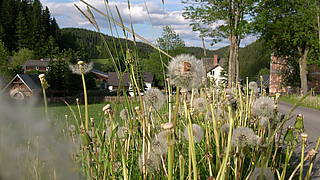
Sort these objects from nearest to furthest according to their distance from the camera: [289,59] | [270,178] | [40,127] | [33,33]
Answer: [40,127] → [270,178] → [289,59] → [33,33]

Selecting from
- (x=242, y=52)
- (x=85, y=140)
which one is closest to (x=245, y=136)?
(x=85, y=140)

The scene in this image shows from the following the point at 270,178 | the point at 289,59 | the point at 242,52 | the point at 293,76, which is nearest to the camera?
the point at 270,178

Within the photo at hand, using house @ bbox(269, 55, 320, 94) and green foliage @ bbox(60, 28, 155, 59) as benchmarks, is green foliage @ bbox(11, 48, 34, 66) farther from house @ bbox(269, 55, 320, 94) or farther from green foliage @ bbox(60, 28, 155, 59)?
green foliage @ bbox(60, 28, 155, 59)

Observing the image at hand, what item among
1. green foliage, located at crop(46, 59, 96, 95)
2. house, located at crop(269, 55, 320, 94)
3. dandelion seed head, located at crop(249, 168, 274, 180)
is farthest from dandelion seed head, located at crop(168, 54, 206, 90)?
house, located at crop(269, 55, 320, 94)

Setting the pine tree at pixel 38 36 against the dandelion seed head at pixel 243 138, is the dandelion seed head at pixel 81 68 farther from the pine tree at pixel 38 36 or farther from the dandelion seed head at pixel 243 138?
the pine tree at pixel 38 36

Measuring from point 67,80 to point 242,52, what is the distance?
53.4 meters

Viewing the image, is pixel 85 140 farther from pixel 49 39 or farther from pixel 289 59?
pixel 49 39

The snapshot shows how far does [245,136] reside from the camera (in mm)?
1243

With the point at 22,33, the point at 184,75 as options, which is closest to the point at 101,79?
the point at 22,33

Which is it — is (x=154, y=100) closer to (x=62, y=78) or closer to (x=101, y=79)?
(x=62, y=78)

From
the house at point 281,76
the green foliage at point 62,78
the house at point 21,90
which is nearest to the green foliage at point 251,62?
the house at point 281,76

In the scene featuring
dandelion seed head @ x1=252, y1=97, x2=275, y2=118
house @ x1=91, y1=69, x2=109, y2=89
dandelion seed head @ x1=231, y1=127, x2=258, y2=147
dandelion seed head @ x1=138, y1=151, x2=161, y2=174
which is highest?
dandelion seed head @ x1=252, y1=97, x2=275, y2=118

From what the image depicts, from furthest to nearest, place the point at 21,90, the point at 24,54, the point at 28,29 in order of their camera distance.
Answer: the point at 28,29 → the point at 24,54 → the point at 21,90

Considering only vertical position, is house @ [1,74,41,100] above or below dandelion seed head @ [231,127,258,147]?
above
